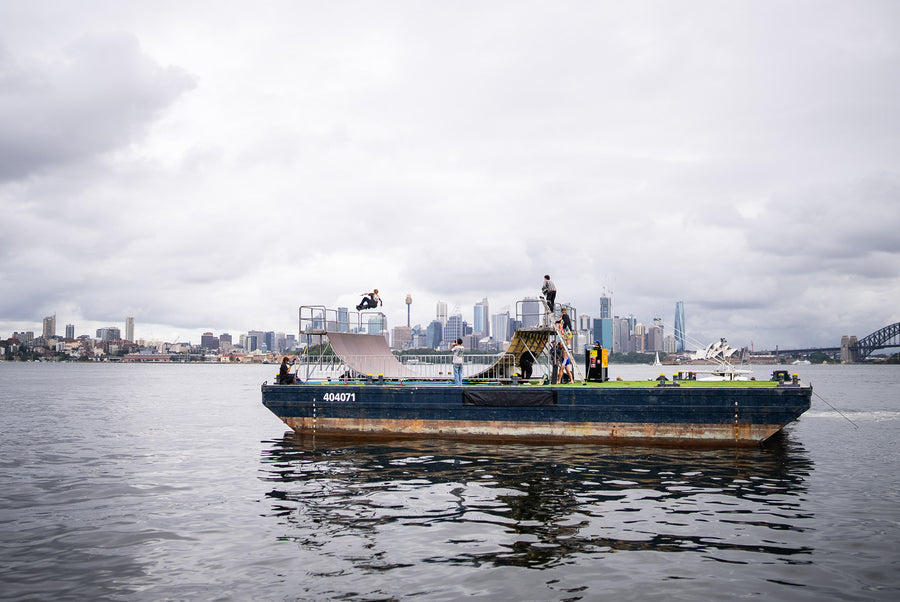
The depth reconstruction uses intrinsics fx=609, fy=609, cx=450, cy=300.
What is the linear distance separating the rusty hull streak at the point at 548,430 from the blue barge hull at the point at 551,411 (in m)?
0.03

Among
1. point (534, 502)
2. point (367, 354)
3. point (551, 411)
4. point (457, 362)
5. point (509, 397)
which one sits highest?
point (367, 354)

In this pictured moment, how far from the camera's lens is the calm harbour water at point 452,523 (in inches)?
372

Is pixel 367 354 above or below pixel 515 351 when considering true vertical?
below

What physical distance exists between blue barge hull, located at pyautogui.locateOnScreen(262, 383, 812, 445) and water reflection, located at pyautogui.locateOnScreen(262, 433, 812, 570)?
697 millimetres

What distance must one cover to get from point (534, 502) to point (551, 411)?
831cm

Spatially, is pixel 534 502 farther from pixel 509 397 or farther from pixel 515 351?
pixel 515 351

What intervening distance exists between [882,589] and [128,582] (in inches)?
457

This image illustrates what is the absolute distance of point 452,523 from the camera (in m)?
12.8

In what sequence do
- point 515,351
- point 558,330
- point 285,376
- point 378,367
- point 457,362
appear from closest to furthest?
point 457,362
point 558,330
point 285,376
point 515,351
point 378,367

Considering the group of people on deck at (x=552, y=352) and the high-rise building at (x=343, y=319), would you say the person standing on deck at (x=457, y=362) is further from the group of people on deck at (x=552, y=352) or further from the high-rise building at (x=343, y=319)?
the high-rise building at (x=343, y=319)

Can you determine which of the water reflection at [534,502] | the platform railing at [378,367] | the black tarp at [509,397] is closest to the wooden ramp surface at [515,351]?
the platform railing at [378,367]

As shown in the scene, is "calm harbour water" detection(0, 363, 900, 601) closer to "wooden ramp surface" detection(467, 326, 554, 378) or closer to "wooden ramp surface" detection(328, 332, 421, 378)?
"wooden ramp surface" detection(467, 326, 554, 378)

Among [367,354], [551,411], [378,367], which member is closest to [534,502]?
[551,411]

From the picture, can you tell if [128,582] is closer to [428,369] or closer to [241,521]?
[241,521]
